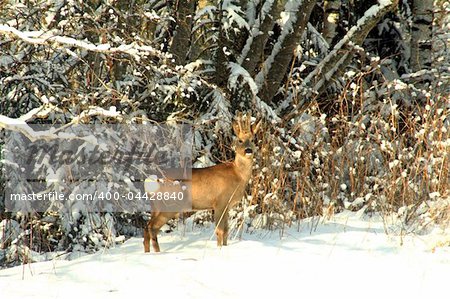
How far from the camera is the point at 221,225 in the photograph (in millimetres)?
6426

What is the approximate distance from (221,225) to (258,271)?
1.04 meters

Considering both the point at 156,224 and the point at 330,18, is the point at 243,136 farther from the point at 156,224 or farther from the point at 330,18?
the point at 330,18

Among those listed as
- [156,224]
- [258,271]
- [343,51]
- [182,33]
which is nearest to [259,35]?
[182,33]

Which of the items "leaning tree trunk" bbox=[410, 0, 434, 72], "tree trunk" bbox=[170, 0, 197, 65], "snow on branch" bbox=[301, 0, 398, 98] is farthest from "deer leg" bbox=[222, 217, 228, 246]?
"leaning tree trunk" bbox=[410, 0, 434, 72]

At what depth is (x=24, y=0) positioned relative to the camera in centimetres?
784

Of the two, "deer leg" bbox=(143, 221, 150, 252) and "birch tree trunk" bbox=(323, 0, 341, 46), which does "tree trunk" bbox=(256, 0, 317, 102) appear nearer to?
"birch tree trunk" bbox=(323, 0, 341, 46)

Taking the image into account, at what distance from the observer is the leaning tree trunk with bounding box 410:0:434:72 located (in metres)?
12.0

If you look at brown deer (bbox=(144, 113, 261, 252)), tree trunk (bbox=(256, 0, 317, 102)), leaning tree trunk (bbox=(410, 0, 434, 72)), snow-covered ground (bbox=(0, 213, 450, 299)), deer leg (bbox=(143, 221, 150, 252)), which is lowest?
snow-covered ground (bbox=(0, 213, 450, 299))

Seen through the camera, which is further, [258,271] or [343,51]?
[343,51]

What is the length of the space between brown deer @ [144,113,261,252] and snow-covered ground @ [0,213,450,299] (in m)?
0.21

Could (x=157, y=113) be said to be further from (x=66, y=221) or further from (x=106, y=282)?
(x=106, y=282)

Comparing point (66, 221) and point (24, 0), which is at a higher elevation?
point (24, 0)

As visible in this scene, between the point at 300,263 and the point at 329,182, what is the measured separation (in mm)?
2614

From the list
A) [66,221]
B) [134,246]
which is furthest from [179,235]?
[66,221]
